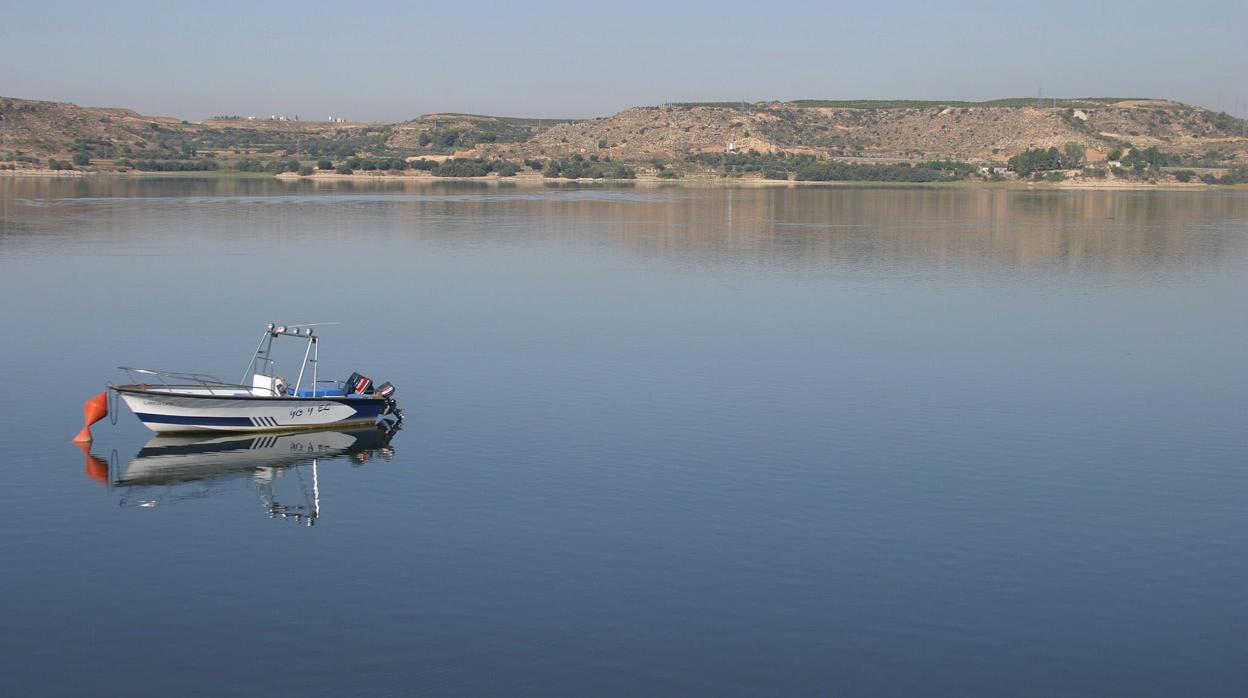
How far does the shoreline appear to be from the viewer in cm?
15275

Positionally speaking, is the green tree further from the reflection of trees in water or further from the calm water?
the calm water

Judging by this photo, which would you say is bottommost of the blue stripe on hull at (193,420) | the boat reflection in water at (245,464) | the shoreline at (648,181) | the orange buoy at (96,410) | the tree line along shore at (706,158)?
the boat reflection in water at (245,464)

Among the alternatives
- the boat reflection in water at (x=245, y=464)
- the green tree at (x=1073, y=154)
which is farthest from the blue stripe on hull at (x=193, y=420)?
the green tree at (x=1073, y=154)

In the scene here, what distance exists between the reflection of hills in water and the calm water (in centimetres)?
1599

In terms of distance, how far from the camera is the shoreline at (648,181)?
15275 cm

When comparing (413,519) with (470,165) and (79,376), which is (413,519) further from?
(470,165)

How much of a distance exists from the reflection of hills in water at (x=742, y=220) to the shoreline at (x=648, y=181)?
1806 cm

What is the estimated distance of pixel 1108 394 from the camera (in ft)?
98.9

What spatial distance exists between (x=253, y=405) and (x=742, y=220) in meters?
63.4

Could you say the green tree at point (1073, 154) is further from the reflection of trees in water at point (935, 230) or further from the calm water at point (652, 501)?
the calm water at point (652, 501)

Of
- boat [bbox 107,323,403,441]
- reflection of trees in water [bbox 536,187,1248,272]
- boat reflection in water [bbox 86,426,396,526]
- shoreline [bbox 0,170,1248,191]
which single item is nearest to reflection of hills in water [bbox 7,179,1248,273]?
reflection of trees in water [bbox 536,187,1248,272]

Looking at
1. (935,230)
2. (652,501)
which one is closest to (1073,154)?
(935,230)

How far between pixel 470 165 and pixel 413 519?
152 metres

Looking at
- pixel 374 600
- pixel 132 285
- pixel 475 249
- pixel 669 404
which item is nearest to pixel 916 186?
pixel 475 249
